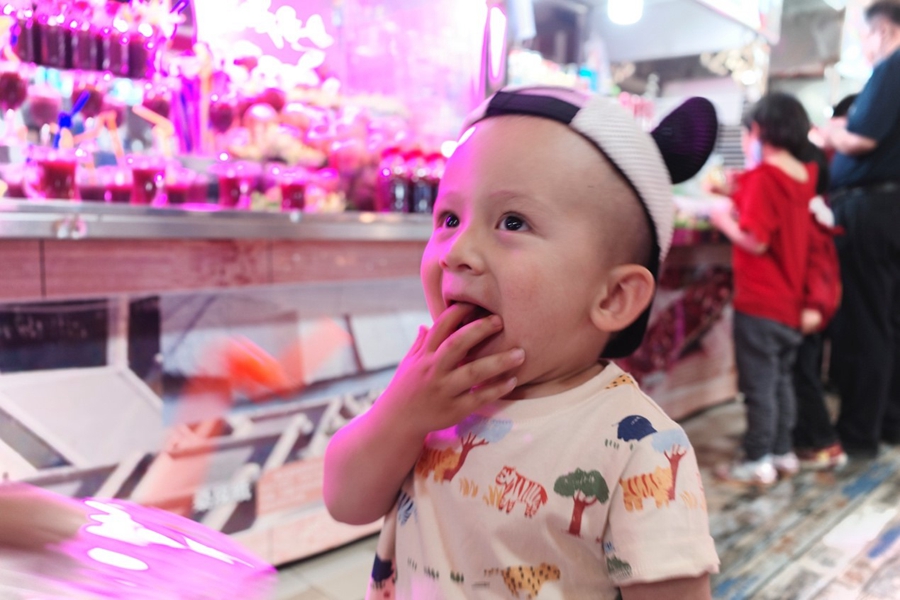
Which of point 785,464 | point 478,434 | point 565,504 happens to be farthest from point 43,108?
point 785,464

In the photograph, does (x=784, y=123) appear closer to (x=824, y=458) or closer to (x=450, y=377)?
(x=824, y=458)

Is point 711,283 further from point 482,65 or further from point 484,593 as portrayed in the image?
point 484,593

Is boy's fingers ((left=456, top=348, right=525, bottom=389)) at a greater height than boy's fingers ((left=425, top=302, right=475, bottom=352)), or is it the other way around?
boy's fingers ((left=425, top=302, right=475, bottom=352))

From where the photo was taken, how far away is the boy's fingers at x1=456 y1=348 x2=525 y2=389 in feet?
2.25

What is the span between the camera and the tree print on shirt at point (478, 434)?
0.74 metres

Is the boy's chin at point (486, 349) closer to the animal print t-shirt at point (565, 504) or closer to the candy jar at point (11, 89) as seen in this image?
the animal print t-shirt at point (565, 504)

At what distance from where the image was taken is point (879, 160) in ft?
9.49

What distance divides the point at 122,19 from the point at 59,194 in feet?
1.66

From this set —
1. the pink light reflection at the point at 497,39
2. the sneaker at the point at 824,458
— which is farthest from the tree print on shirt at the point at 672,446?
the sneaker at the point at 824,458

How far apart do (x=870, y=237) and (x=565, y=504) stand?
113 inches

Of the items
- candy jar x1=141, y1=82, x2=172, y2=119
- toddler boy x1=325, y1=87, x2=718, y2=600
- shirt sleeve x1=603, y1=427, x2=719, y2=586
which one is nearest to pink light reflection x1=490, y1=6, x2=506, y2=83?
candy jar x1=141, y1=82, x2=172, y2=119

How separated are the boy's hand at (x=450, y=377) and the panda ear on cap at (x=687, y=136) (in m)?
0.30

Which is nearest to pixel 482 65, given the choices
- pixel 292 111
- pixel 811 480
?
pixel 292 111

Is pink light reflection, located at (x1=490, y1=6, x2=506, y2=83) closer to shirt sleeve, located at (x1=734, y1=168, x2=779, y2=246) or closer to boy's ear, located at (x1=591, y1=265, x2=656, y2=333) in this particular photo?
shirt sleeve, located at (x1=734, y1=168, x2=779, y2=246)
